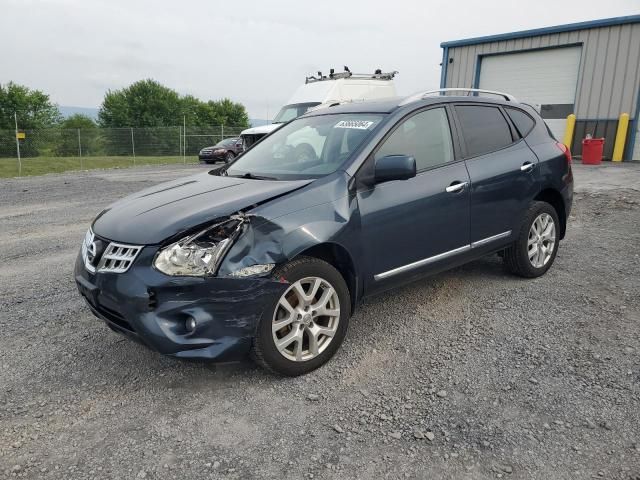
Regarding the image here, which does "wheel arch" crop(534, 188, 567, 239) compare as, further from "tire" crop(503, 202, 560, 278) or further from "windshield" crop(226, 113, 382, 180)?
"windshield" crop(226, 113, 382, 180)

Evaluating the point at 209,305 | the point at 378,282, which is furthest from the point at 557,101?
the point at 209,305

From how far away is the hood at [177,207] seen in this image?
112 inches

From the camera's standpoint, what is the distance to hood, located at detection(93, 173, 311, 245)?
284 centimetres

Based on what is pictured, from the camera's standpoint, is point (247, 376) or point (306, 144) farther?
point (306, 144)

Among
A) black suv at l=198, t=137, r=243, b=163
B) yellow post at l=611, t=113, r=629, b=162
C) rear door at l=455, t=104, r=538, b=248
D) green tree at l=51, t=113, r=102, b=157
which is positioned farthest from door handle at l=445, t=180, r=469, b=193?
green tree at l=51, t=113, r=102, b=157

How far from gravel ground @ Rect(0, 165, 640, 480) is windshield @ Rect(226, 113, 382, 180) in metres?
1.27

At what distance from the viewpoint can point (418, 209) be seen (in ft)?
11.8

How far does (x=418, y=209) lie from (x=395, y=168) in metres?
0.47

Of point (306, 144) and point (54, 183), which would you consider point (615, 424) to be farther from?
point (54, 183)

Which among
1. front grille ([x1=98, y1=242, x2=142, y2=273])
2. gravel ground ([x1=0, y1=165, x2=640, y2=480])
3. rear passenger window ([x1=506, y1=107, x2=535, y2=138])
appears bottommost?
gravel ground ([x1=0, y1=165, x2=640, y2=480])

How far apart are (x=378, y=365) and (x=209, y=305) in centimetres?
119

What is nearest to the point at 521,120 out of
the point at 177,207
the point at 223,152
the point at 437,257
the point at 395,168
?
the point at 437,257

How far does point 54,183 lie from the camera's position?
13.8m

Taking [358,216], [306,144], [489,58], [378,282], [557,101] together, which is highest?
[489,58]
